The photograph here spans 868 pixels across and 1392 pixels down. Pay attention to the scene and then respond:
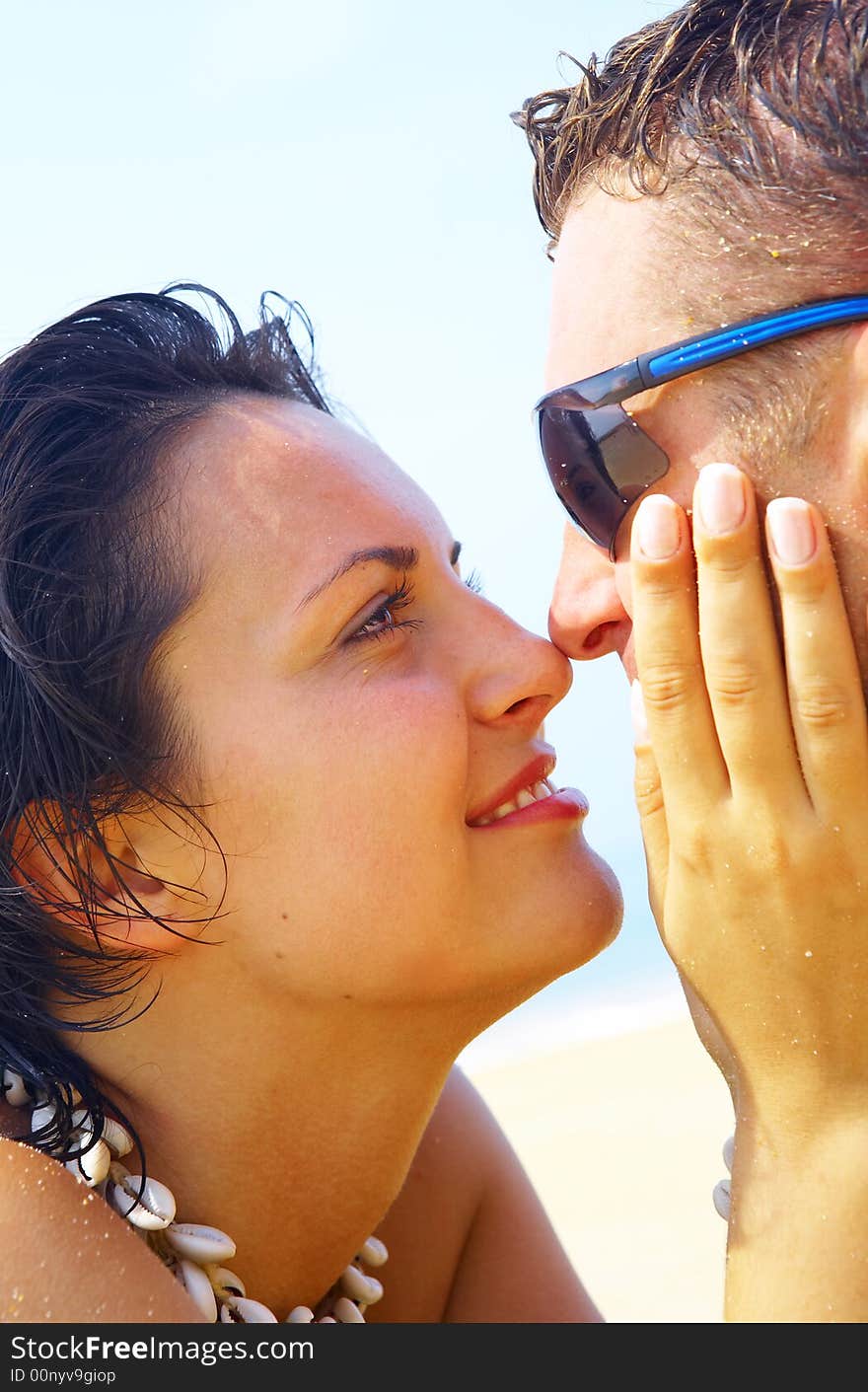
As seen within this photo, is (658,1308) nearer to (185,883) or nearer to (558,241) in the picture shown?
(185,883)

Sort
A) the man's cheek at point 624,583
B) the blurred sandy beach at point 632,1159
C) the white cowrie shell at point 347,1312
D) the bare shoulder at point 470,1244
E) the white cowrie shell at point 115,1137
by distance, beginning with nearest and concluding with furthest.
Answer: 1. the man's cheek at point 624,583
2. the white cowrie shell at point 115,1137
3. the white cowrie shell at point 347,1312
4. the bare shoulder at point 470,1244
5. the blurred sandy beach at point 632,1159

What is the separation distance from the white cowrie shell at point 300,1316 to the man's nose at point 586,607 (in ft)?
5.57

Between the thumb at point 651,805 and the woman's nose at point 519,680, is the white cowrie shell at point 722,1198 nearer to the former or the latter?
the thumb at point 651,805

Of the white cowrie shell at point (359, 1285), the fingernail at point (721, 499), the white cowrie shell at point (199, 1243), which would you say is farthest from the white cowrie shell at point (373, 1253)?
the fingernail at point (721, 499)

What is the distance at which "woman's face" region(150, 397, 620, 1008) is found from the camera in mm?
3068

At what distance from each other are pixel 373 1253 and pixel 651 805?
1.66m

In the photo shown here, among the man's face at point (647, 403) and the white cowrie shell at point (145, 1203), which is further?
the white cowrie shell at point (145, 1203)

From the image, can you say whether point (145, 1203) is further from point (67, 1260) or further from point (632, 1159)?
point (632, 1159)

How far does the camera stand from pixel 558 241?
3287 millimetres

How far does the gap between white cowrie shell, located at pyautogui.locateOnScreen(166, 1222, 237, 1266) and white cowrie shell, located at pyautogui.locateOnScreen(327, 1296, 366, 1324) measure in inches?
24.1

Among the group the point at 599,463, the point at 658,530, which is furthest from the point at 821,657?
the point at 599,463

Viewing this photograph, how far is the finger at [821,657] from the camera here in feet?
8.46

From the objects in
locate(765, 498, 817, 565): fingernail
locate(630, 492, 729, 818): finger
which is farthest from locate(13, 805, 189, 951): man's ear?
locate(765, 498, 817, 565): fingernail

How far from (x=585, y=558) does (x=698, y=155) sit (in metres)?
0.86
